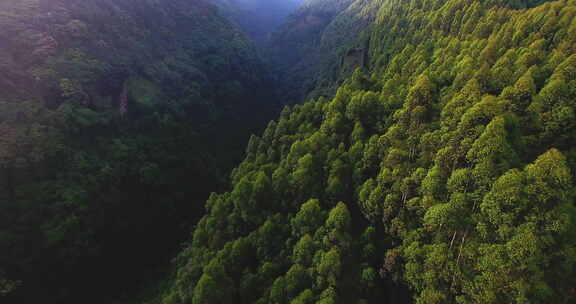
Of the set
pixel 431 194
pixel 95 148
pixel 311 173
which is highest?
pixel 431 194

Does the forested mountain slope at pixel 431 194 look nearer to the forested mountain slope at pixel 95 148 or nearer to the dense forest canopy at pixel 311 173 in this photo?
the dense forest canopy at pixel 311 173

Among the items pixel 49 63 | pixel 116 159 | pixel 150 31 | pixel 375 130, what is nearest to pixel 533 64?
pixel 375 130

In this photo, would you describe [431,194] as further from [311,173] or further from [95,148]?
[95,148]

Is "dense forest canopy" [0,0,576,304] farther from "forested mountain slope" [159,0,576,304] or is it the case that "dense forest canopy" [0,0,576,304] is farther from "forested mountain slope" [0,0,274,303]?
"forested mountain slope" [0,0,274,303]

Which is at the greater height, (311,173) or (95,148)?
(311,173)

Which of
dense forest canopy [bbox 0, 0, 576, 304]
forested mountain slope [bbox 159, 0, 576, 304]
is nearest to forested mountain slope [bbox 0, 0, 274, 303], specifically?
dense forest canopy [bbox 0, 0, 576, 304]

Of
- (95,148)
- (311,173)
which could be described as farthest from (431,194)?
(95,148)
